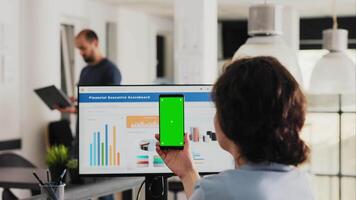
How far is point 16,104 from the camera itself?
247 inches

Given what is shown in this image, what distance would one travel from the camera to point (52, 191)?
2232mm

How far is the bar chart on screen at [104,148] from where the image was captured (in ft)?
7.73

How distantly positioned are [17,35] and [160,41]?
16.0 ft

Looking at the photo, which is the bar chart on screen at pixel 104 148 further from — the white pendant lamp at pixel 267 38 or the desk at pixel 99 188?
the white pendant lamp at pixel 267 38

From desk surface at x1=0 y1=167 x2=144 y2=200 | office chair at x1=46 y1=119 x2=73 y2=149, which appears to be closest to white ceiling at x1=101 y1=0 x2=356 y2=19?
office chair at x1=46 y1=119 x2=73 y2=149

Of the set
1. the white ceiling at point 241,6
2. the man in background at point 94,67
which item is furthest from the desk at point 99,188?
the white ceiling at point 241,6

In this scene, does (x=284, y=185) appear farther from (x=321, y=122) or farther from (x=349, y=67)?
(x=321, y=122)

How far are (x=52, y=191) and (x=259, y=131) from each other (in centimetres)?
91

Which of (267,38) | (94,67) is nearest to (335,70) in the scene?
(267,38)

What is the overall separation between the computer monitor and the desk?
0.21m

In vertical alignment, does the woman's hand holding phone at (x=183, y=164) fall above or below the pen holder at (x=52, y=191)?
above

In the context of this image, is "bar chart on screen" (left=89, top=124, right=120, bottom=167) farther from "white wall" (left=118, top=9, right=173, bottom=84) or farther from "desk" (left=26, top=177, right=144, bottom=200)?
"white wall" (left=118, top=9, right=173, bottom=84)

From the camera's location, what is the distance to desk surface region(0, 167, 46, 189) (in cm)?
325

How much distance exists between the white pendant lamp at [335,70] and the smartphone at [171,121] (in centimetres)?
119
